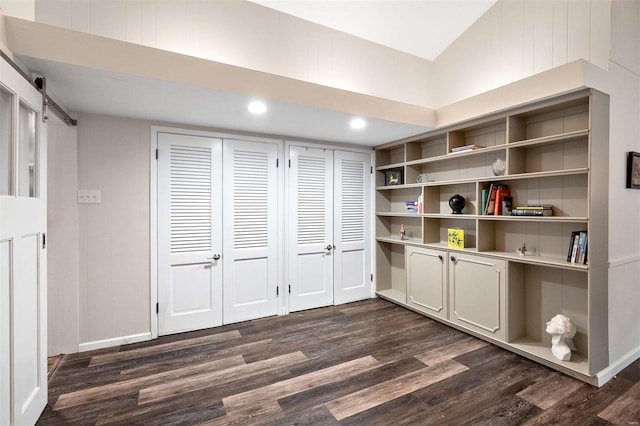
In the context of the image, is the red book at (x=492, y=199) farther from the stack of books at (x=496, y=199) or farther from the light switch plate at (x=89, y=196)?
the light switch plate at (x=89, y=196)

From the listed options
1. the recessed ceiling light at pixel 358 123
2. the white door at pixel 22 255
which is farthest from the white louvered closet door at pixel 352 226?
the white door at pixel 22 255

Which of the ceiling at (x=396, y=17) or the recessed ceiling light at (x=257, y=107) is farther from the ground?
the ceiling at (x=396, y=17)

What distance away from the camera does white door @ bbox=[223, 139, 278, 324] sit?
343 cm

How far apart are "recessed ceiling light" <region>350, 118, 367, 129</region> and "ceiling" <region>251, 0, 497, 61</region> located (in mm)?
1040

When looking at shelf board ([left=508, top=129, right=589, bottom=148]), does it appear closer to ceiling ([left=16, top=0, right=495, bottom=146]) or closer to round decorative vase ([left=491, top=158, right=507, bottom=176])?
round decorative vase ([left=491, top=158, right=507, bottom=176])

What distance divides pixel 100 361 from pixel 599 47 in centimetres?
477

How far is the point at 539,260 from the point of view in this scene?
255 centimetres

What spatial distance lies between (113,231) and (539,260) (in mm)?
3786

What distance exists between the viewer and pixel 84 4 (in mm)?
2273

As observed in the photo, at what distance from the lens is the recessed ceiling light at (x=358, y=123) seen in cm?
305

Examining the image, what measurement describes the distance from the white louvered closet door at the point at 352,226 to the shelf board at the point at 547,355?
6.35 feet

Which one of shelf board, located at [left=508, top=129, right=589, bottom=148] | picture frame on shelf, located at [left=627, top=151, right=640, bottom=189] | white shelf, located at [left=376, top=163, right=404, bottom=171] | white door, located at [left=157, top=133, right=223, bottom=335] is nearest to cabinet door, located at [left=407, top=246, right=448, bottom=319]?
white shelf, located at [left=376, top=163, right=404, bottom=171]

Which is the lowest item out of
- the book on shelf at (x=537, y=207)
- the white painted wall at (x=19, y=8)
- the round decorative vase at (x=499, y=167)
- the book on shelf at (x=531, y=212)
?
the book on shelf at (x=531, y=212)

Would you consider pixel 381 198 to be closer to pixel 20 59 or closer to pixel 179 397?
pixel 179 397
